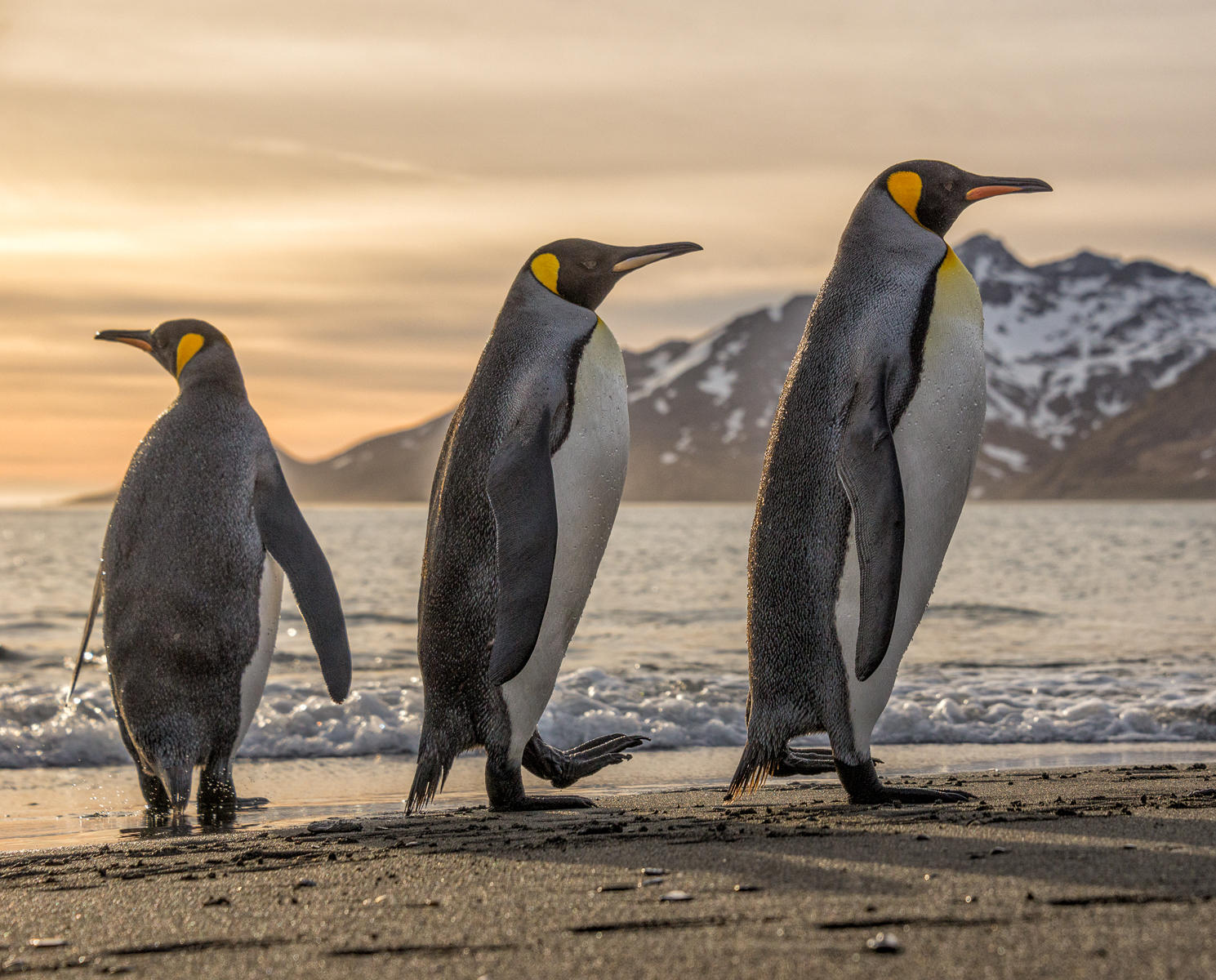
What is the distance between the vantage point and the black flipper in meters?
4.42

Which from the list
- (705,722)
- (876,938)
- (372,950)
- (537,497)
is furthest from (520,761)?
(705,722)

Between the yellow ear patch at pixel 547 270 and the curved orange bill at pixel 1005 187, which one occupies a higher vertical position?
the curved orange bill at pixel 1005 187

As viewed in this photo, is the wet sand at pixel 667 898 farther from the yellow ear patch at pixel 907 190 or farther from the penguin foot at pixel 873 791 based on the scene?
the yellow ear patch at pixel 907 190

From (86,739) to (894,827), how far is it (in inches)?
225

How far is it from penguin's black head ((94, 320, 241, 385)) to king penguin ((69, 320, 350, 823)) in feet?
0.95

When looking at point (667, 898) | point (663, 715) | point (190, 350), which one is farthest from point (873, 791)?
point (663, 715)

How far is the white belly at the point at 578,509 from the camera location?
15.3 ft

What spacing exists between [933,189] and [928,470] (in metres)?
1.03

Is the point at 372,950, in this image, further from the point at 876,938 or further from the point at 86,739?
the point at 86,739

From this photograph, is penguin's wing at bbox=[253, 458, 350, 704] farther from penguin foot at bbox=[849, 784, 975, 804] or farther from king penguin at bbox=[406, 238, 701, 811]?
penguin foot at bbox=[849, 784, 975, 804]

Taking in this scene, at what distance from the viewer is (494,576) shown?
183 inches

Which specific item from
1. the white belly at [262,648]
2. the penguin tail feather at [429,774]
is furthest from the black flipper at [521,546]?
the white belly at [262,648]

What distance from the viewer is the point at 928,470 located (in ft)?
14.4

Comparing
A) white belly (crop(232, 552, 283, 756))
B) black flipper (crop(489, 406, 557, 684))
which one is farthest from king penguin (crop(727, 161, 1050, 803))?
white belly (crop(232, 552, 283, 756))
